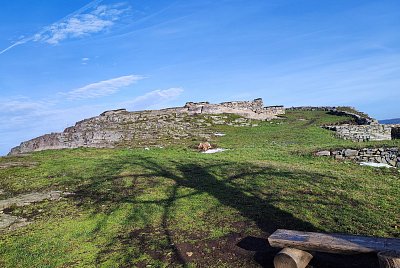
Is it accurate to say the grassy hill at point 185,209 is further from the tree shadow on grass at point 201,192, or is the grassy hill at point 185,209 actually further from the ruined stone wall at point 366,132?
the ruined stone wall at point 366,132

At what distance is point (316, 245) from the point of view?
7.02 metres

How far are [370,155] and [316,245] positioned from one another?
13.6 m

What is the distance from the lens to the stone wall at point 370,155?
17781 mm

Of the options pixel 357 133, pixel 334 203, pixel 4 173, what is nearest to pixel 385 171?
pixel 334 203

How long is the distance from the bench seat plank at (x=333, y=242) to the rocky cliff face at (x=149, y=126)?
75.6ft

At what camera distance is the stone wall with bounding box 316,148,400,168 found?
1778 centimetres

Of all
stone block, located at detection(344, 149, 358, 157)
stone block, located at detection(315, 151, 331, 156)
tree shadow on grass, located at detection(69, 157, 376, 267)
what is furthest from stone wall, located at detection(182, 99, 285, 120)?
tree shadow on grass, located at detection(69, 157, 376, 267)

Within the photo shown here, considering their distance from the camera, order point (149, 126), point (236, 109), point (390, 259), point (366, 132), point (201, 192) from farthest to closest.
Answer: point (236, 109) < point (149, 126) < point (366, 132) < point (201, 192) < point (390, 259)

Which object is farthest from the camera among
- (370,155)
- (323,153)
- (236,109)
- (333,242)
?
(236,109)

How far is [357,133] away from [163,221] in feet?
76.1

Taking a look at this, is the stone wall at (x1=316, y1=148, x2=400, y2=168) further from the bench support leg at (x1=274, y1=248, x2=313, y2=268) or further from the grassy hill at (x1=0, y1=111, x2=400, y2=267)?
the bench support leg at (x1=274, y1=248, x2=313, y2=268)

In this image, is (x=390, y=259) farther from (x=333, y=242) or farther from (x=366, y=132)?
(x=366, y=132)

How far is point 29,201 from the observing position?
13.1 m

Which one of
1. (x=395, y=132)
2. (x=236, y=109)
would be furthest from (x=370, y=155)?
(x=236, y=109)
